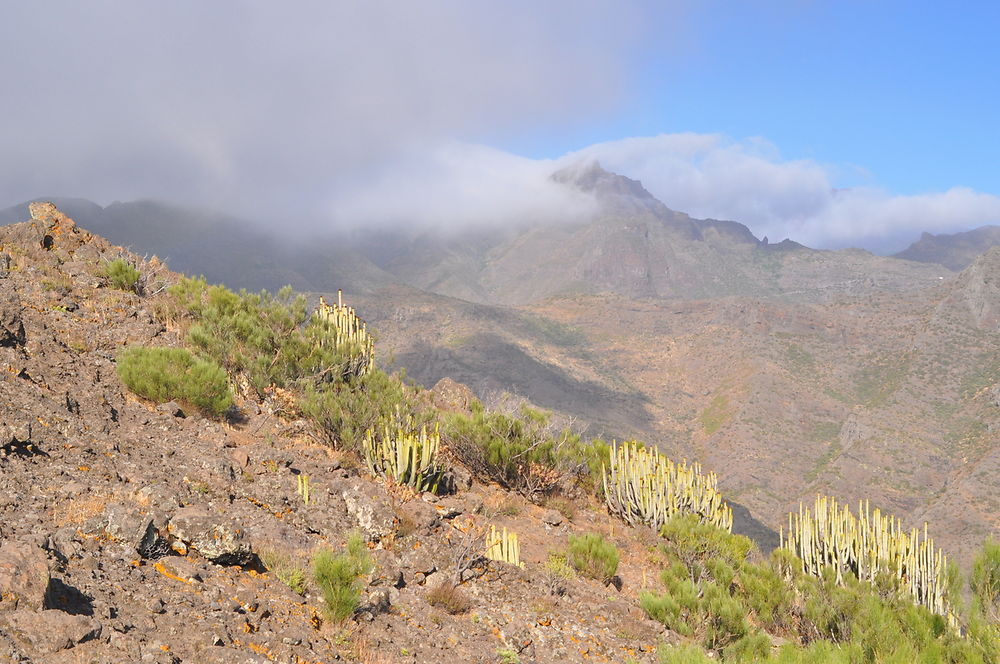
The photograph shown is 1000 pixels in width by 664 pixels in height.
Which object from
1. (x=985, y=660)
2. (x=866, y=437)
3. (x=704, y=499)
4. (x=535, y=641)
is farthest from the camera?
(x=866, y=437)

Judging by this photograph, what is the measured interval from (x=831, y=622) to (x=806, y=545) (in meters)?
6.18

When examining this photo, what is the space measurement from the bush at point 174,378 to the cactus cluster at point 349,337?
4093 millimetres

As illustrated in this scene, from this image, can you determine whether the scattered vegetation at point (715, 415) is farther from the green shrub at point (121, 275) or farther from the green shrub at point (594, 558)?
the green shrub at point (594, 558)

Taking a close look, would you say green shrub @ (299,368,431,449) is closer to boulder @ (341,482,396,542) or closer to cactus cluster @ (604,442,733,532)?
boulder @ (341,482,396,542)

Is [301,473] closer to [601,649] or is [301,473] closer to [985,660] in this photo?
[601,649]

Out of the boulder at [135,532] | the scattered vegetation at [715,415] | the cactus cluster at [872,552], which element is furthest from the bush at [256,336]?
the scattered vegetation at [715,415]

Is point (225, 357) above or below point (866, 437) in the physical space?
above

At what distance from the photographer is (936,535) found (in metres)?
46.4

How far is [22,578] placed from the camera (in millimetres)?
4559

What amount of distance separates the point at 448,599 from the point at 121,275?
12902mm

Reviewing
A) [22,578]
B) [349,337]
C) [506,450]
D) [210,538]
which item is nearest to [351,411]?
[506,450]

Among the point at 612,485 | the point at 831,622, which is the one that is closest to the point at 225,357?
the point at 612,485

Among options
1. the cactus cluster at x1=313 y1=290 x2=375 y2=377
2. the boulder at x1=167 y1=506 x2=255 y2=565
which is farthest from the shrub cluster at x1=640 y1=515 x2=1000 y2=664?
the cactus cluster at x1=313 y1=290 x2=375 y2=377

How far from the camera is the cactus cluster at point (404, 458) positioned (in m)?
11.3
